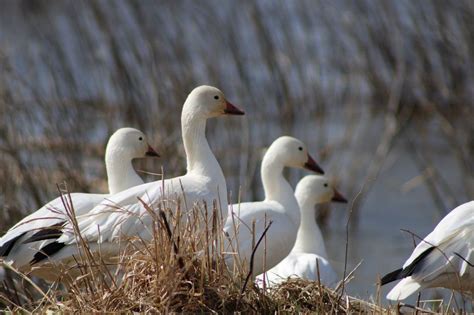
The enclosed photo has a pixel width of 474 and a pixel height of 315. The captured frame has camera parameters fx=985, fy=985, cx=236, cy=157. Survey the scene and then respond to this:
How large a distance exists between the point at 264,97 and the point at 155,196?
554 centimetres

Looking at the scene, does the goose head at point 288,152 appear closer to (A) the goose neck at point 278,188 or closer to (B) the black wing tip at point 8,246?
(A) the goose neck at point 278,188

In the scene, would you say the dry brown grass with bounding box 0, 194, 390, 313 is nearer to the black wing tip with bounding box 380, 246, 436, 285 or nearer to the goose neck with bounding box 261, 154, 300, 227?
the black wing tip with bounding box 380, 246, 436, 285

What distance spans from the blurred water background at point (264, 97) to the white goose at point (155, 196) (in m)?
1.62

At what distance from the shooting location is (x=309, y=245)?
8.12m

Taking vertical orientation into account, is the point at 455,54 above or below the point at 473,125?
above

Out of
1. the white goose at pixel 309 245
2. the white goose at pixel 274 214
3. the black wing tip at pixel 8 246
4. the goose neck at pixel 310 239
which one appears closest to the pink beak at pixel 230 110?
the white goose at pixel 274 214

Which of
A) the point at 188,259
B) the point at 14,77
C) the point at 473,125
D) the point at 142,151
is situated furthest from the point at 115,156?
the point at 473,125

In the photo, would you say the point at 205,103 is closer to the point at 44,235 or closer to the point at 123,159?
the point at 123,159

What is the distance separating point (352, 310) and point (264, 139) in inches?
231

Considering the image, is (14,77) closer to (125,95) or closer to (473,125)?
(125,95)

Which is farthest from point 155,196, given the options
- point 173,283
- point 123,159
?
point 173,283

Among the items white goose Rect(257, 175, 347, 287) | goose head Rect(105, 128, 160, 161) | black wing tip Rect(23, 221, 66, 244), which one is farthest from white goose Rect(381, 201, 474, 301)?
goose head Rect(105, 128, 160, 161)

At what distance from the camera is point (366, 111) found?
1325 cm

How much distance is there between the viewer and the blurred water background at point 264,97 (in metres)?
8.31
